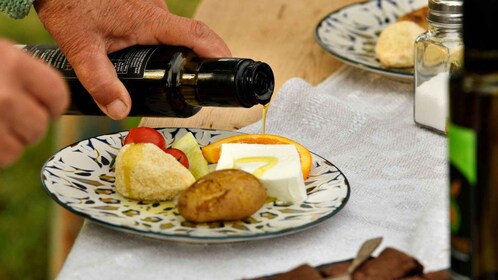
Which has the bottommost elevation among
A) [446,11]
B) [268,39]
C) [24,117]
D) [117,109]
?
[268,39]

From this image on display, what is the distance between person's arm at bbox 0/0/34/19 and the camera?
1547 millimetres

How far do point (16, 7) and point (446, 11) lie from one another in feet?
2.25

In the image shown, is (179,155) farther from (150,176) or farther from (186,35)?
(186,35)

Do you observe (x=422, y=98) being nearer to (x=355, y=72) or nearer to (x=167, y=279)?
(x=355, y=72)

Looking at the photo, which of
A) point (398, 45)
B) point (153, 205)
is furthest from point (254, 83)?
point (398, 45)

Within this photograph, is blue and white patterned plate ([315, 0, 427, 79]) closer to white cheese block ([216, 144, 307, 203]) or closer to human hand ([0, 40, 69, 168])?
white cheese block ([216, 144, 307, 203])

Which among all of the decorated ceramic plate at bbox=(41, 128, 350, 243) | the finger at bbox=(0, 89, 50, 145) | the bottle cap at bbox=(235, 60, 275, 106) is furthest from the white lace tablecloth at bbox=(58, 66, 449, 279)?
the finger at bbox=(0, 89, 50, 145)

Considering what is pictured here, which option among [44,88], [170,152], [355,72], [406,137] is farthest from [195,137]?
[44,88]

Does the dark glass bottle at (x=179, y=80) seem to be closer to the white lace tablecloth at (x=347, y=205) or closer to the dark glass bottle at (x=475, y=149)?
the white lace tablecloth at (x=347, y=205)

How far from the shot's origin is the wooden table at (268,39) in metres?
1.70

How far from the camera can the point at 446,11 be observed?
5.01 feet

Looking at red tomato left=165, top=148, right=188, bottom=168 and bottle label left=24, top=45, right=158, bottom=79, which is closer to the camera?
red tomato left=165, top=148, right=188, bottom=168

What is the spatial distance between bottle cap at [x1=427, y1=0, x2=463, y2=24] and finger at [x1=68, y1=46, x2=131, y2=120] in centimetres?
51

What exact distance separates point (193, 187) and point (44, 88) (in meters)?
0.35
